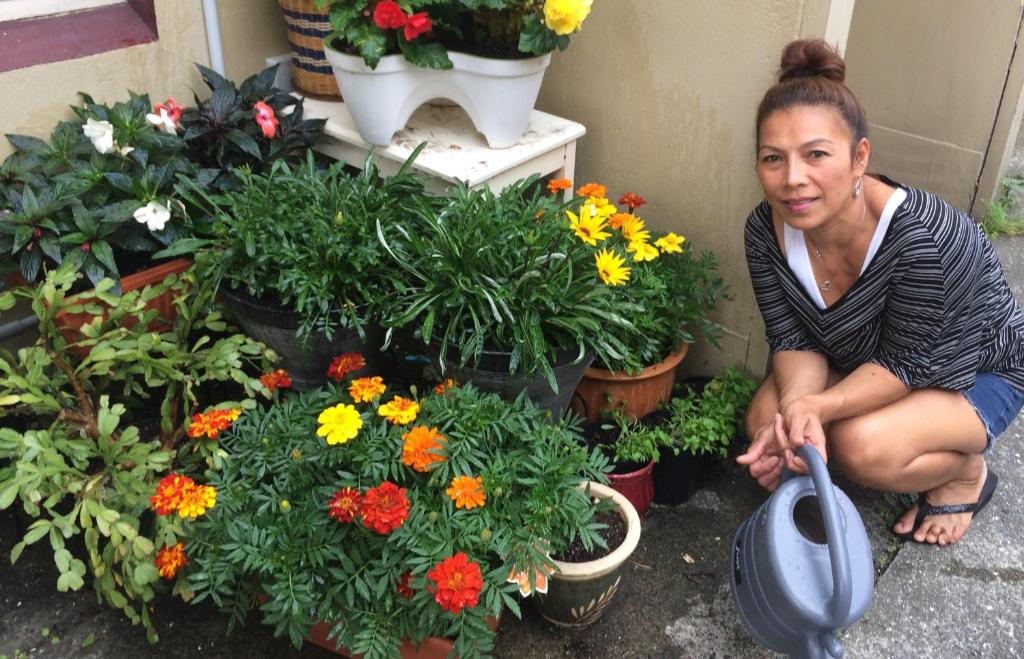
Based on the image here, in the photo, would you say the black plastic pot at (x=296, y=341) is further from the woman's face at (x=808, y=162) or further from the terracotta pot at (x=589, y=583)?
the woman's face at (x=808, y=162)

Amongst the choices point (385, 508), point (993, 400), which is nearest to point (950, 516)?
point (993, 400)

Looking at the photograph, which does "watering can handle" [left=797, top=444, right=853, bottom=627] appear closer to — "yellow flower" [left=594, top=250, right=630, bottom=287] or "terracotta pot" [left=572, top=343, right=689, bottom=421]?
"yellow flower" [left=594, top=250, right=630, bottom=287]

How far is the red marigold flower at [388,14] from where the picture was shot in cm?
238

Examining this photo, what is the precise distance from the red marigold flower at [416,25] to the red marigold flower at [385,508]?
1.31 m

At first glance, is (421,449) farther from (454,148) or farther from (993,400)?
(993,400)

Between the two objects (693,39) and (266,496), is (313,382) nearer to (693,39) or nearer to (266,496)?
(266,496)

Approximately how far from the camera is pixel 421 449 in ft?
6.05

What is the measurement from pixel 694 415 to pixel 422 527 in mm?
1080

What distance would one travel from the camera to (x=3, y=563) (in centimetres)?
241

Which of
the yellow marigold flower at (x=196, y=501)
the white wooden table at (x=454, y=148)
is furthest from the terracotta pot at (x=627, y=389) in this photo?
the yellow marigold flower at (x=196, y=501)

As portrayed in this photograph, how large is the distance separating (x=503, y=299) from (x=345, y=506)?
2.04 ft

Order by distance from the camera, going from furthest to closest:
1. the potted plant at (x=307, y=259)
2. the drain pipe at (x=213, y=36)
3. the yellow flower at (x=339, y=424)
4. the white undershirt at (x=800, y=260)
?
the drain pipe at (x=213, y=36)
the white undershirt at (x=800, y=260)
the potted plant at (x=307, y=259)
the yellow flower at (x=339, y=424)

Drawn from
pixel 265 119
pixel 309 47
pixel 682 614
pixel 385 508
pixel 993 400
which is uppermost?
pixel 309 47

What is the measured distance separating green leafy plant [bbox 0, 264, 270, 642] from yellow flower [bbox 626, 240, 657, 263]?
3.42 ft
